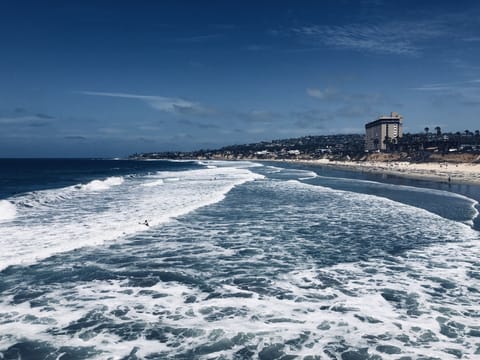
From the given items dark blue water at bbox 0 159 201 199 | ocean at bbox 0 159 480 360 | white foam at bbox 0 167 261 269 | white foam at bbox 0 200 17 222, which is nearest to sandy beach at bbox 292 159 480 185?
ocean at bbox 0 159 480 360

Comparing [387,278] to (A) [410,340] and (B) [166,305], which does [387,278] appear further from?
(B) [166,305]

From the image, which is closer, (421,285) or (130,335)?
(130,335)

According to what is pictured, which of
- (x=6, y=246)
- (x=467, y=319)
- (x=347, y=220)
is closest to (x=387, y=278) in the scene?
(x=467, y=319)

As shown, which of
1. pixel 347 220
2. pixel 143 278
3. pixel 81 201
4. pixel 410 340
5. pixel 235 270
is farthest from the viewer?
pixel 81 201

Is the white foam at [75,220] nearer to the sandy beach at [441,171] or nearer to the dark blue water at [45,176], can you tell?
the dark blue water at [45,176]

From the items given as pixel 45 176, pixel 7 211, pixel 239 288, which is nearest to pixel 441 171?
pixel 7 211

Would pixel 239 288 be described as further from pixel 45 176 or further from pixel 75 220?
pixel 45 176

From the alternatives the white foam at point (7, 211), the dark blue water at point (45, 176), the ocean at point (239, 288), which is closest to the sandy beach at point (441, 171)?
the ocean at point (239, 288)
